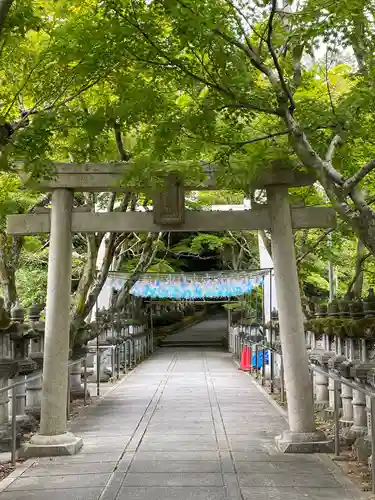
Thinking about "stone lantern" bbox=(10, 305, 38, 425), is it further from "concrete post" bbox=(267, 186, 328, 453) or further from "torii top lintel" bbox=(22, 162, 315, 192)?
"concrete post" bbox=(267, 186, 328, 453)

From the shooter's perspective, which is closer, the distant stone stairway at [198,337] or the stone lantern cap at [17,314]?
the stone lantern cap at [17,314]

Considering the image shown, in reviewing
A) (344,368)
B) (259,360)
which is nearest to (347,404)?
(344,368)

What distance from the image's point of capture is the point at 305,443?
9023 mm

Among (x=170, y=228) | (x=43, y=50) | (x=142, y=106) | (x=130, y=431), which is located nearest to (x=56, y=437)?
(x=130, y=431)

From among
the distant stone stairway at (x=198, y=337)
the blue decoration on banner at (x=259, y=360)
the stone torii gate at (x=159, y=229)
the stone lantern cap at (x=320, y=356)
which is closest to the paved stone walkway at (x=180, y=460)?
the stone torii gate at (x=159, y=229)

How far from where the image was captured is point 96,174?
9680mm

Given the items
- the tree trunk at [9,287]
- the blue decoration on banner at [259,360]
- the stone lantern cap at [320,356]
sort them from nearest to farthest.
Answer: the stone lantern cap at [320,356] < the tree trunk at [9,287] < the blue decoration on banner at [259,360]

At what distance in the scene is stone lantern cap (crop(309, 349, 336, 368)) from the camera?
11130 millimetres

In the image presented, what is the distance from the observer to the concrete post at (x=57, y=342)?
919 centimetres

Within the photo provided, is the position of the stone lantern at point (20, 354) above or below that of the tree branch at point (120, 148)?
below

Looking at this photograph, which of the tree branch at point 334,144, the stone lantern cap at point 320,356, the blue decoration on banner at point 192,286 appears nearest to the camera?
the tree branch at point 334,144

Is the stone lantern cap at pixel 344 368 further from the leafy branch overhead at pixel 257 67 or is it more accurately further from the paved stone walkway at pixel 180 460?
the leafy branch overhead at pixel 257 67

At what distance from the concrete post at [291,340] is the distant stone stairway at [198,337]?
2785cm

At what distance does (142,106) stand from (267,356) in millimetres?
13315
